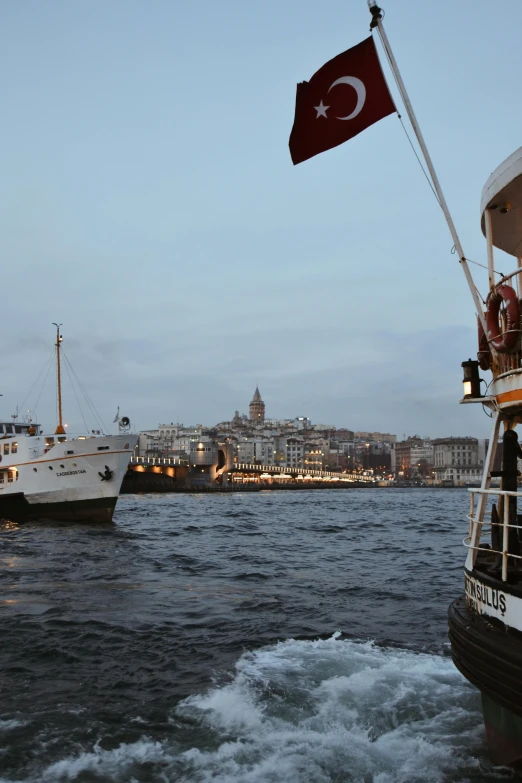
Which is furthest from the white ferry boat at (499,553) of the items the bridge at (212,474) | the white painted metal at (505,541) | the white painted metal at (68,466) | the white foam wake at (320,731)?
the bridge at (212,474)

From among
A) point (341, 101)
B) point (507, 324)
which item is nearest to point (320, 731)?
point (507, 324)

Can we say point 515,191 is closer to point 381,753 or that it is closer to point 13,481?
point 381,753

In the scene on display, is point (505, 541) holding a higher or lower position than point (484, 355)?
lower

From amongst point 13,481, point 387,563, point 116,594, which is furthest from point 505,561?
point 13,481

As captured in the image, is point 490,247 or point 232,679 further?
point 232,679

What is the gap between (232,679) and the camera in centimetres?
948

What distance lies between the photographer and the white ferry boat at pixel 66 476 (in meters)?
38.6

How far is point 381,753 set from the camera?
7.15m

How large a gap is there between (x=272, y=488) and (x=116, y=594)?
13877 centimetres

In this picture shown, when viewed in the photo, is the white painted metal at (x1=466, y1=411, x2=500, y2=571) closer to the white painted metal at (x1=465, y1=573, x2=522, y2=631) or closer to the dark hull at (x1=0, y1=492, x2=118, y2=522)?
the white painted metal at (x1=465, y1=573, x2=522, y2=631)

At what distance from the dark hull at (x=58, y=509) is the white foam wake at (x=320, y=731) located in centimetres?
3086

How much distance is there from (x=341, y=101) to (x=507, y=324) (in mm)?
3843

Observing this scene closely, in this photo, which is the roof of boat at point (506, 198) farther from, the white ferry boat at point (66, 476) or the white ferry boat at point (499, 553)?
the white ferry boat at point (66, 476)

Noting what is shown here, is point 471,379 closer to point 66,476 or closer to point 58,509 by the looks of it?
point 66,476
